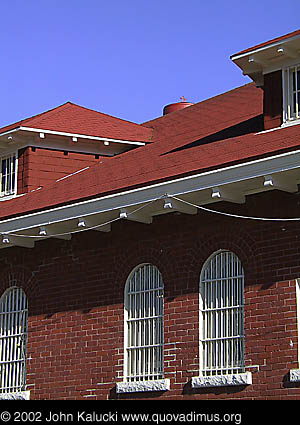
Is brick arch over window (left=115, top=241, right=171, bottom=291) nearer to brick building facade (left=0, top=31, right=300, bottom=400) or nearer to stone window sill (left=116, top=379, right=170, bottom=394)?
brick building facade (left=0, top=31, right=300, bottom=400)

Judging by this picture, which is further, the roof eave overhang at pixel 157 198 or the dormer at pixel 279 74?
the dormer at pixel 279 74

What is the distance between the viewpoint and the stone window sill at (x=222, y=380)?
1599 centimetres

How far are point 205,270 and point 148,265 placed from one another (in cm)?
137

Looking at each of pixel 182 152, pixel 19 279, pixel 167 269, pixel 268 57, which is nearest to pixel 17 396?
pixel 19 279

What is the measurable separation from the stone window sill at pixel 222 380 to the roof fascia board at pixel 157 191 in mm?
3052

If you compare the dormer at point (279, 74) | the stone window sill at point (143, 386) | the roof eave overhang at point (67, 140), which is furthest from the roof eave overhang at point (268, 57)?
the stone window sill at point (143, 386)

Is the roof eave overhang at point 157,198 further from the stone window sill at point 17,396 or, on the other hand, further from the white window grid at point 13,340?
the stone window sill at point 17,396

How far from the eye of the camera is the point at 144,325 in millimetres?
18000

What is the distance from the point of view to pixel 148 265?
59.6 ft

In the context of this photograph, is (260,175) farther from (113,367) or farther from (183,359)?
(113,367)

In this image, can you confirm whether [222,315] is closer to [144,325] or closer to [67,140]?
[144,325]

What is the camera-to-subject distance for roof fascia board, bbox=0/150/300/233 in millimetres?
15453

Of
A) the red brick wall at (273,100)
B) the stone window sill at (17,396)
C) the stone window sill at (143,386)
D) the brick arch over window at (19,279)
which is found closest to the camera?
the stone window sill at (143,386)
